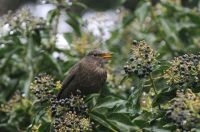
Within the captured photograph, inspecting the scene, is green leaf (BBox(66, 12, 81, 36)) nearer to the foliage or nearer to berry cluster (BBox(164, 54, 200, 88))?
the foliage

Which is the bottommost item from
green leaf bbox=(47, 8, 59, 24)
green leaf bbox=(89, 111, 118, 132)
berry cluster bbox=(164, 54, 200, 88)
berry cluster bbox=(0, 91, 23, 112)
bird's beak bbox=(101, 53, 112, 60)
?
A: berry cluster bbox=(0, 91, 23, 112)

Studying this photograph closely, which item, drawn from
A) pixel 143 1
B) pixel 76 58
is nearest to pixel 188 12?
pixel 143 1

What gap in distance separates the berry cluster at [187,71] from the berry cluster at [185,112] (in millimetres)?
384

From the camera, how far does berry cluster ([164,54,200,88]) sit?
13.1ft

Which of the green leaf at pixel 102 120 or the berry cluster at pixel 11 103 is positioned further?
the berry cluster at pixel 11 103

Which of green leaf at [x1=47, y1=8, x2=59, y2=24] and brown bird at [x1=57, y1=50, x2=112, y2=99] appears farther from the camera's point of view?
green leaf at [x1=47, y1=8, x2=59, y2=24]

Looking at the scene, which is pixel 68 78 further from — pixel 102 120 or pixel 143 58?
pixel 143 58

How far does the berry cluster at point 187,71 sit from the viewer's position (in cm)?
400

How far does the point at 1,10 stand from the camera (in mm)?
8492

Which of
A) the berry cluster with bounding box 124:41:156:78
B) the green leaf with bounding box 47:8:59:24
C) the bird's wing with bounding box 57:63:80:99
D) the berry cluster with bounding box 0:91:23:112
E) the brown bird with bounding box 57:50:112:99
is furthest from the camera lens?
the green leaf with bounding box 47:8:59:24

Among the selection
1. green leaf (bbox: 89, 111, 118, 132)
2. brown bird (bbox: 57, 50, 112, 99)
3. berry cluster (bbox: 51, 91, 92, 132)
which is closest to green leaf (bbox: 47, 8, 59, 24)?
brown bird (bbox: 57, 50, 112, 99)

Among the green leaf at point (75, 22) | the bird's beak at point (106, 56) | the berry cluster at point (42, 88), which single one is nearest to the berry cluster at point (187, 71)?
the berry cluster at point (42, 88)

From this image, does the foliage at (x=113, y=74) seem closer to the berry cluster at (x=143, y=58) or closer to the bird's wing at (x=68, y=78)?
the berry cluster at (x=143, y=58)

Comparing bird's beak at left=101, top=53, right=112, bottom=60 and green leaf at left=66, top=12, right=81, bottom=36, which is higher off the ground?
green leaf at left=66, top=12, right=81, bottom=36
